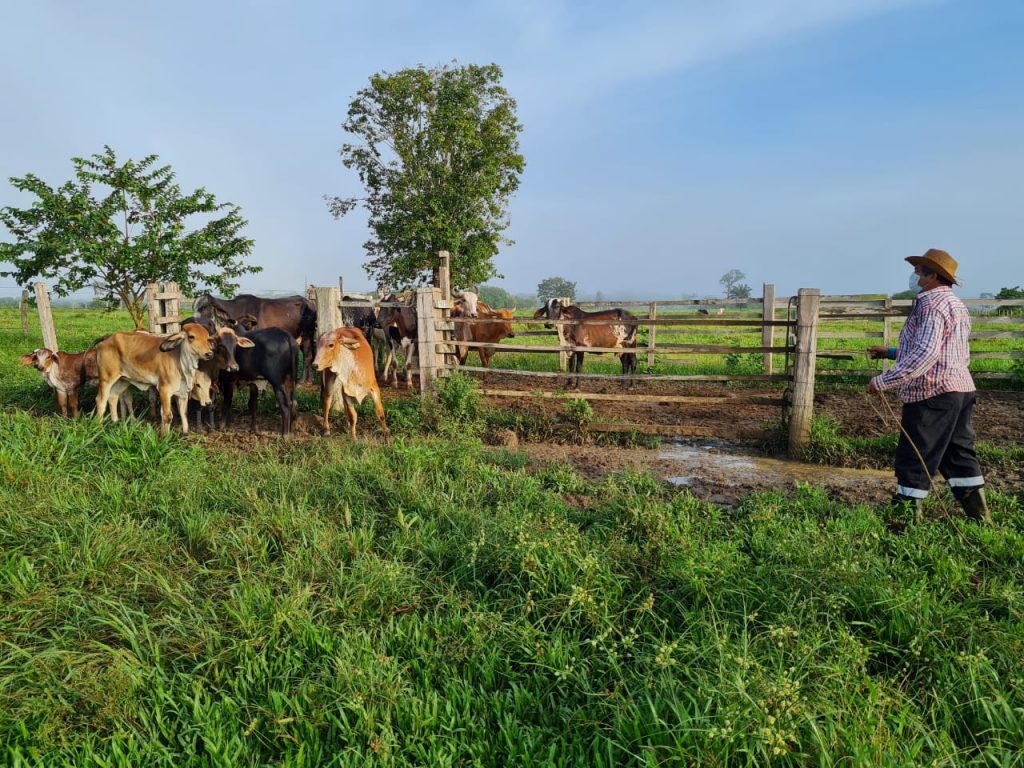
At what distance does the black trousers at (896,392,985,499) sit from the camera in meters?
4.21

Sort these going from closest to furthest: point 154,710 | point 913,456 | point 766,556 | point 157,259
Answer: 1. point 154,710
2. point 766,556
3. point 913,456
4. point 157,259

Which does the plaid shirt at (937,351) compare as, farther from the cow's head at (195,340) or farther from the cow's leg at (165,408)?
the cow's leg at (165,408)

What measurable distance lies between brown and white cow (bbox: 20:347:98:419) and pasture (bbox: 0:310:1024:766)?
3.59 metres

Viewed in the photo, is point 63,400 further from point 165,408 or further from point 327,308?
point 327,308

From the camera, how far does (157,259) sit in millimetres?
11234

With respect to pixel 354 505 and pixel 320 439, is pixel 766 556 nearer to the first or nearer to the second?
pixel 354 505

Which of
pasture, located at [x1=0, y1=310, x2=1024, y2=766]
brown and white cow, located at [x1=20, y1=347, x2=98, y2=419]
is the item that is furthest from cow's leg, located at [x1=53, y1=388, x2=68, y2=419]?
pasture, located at [x1=0, y1=310, x2=1024, y2=766]

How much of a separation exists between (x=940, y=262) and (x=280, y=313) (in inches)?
425

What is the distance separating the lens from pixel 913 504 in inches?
170

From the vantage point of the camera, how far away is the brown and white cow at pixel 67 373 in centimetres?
777

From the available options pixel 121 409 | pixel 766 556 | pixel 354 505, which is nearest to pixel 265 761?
pixel 354 505

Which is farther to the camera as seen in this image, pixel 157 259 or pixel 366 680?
pixel 157 259

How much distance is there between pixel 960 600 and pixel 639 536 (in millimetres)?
1695

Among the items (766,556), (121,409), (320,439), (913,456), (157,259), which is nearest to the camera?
(766,556)
